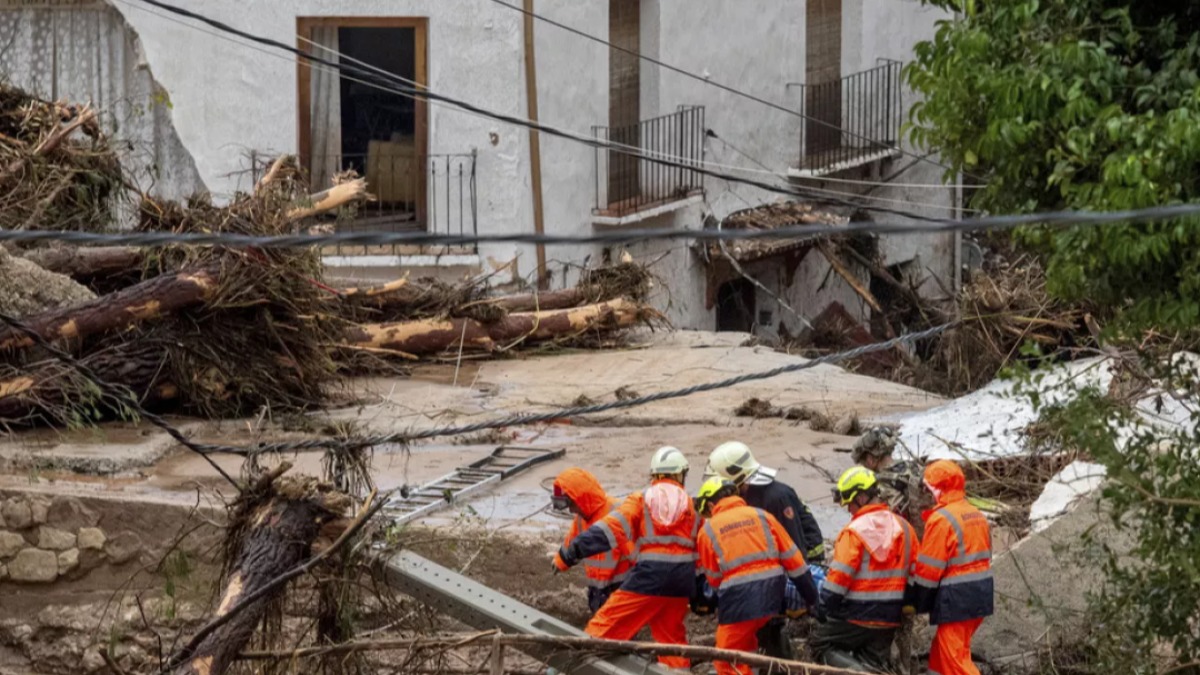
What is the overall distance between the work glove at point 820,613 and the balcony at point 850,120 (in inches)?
581

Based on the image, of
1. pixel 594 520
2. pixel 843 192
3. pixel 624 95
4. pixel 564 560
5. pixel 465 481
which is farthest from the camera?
pixel 843 192

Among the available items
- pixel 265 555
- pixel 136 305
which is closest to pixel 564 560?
pixel 265 555

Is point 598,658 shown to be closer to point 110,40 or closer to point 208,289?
point 208,289

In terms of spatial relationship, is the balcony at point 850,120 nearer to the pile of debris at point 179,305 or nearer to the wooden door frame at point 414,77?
the wooden door frame at point 414,77

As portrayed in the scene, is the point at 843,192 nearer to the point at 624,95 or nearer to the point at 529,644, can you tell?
the point at 624,95

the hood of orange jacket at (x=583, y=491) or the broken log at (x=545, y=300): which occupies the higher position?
the broken log at (x=545, y=300)

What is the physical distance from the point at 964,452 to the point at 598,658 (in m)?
4.40

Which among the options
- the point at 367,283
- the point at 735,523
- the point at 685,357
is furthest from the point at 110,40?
the point at 735,523

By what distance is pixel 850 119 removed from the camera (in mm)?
24312

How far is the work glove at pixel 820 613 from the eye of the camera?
8.34 metres

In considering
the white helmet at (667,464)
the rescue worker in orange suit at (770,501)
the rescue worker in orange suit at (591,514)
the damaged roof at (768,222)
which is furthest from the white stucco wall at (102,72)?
the rescue worker in orange suit at (770,501)

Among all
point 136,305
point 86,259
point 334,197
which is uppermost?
point 334,197

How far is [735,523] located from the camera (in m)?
8.16

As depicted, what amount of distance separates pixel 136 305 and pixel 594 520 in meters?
4.53
